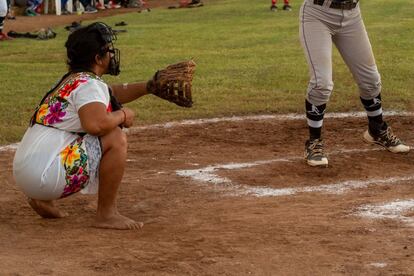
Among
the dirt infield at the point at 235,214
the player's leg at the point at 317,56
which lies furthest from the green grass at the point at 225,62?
the player's leg at the point at 317,56

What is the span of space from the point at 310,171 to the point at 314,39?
3.29 feet

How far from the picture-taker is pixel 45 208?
18.5 feet

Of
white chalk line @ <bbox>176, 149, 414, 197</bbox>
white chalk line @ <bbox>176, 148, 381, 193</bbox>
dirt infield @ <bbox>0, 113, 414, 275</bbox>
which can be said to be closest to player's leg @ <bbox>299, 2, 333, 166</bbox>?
dirt infield @ <bbox>0, 113, 414, 275</bbox>

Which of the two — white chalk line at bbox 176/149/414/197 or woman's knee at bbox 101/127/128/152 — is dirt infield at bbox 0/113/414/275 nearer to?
white chalk line at bbox 176/149/414/197

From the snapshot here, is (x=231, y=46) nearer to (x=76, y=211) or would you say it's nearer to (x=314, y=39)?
(x=314, y=39)

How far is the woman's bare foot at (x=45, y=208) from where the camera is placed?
5.61m

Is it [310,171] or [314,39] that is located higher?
[314,39]

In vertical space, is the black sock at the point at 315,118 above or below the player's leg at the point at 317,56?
below

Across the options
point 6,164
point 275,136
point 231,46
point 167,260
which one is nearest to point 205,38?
point 231,46

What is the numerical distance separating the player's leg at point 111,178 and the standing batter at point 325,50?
210 centimetres

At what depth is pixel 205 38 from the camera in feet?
55.4

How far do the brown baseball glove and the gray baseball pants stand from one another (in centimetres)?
154

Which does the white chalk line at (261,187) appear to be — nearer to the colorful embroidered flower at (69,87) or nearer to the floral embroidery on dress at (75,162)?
the floral embroidery on dress at (75,162)

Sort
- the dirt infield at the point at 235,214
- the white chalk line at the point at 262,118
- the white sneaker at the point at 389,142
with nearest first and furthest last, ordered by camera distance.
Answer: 1. the dirt infield at the point at 235,214
2. the white sneaker at the point at 389,142
3. the white chalk line at the point at 262,118
